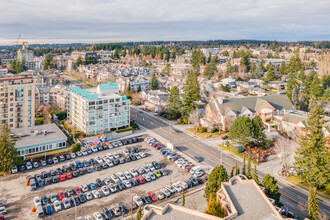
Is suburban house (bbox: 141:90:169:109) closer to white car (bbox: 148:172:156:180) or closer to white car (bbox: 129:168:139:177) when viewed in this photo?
white car (bbox: 129:168:139:177)

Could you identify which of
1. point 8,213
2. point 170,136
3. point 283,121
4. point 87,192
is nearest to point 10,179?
point 8,213

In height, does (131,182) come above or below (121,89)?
below

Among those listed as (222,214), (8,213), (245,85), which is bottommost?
(8,213)

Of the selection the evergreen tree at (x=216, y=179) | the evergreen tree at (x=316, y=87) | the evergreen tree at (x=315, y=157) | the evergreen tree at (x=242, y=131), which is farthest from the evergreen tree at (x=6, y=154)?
the evergreen tree at (x=316, y=87)

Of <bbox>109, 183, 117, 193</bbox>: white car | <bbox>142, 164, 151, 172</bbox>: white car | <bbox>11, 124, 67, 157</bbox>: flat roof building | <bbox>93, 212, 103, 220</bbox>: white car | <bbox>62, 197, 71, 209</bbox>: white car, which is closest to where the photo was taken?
<bbox>93, 212, 103, 220</bbox>: white car

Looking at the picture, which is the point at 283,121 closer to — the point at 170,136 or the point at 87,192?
the point at 170,136

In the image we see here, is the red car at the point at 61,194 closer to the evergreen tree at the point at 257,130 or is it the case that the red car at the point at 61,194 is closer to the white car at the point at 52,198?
the white car at the point at 52,198

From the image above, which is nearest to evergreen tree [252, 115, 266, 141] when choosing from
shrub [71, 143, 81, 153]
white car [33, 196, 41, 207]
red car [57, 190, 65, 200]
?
shrub [71, 143, 81, 153]
